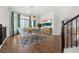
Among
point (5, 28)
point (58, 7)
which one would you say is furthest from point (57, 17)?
point (5, 28)

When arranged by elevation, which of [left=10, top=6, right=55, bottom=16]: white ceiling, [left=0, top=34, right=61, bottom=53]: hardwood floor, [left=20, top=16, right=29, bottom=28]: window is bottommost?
[left=0, top=34, right=61, bottom=53]: hardwood floor

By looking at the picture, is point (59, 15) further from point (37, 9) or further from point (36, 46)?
point (36, 46)

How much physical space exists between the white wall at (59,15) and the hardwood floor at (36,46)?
0.16m

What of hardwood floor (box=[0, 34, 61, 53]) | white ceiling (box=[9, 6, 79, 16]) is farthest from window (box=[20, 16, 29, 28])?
hardwood floor (box=[0, 34, 61, 53])

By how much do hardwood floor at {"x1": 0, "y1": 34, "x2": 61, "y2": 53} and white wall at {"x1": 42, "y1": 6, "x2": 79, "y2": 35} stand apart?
16 cm

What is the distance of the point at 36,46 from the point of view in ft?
6.26

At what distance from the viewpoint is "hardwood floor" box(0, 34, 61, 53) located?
6.17 ft

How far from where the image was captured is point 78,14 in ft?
6.04

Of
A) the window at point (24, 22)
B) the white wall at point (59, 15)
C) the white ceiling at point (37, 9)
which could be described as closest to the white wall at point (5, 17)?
the white ceiling at point (37, 9)

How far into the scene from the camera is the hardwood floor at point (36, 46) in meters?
1.88

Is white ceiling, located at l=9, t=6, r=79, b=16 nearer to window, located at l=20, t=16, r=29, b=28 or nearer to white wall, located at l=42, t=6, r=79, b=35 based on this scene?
white wall, located at l=42, t=6, r=79, b=35

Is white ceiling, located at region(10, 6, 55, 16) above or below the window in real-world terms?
above

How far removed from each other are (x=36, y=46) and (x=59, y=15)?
725 millimetres
